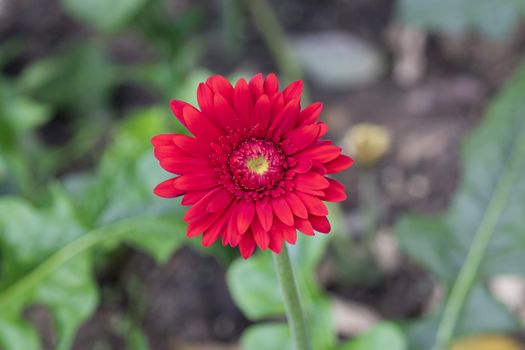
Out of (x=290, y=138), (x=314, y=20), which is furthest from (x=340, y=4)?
(x=290, y=138)

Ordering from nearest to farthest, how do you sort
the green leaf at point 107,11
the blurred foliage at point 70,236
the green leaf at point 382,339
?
the green leaf at point 382,339, the blurred foliage at point 70,236, the green leaf at point 107,11

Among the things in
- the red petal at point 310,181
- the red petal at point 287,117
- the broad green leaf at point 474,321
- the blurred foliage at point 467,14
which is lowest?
the red petal at point 310,181

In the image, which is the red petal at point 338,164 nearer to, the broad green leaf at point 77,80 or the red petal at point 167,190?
the red petal at point 167,190

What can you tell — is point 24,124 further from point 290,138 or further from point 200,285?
point 290,138

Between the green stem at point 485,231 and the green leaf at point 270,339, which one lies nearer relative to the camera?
the green leaf at point 270,339

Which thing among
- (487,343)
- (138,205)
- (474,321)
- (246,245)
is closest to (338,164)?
(246,245)

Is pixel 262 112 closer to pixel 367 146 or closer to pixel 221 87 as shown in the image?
pixel 221 87

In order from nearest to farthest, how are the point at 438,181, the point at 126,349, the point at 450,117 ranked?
the point at 126,349
the point at 438,181
the point at 450,117

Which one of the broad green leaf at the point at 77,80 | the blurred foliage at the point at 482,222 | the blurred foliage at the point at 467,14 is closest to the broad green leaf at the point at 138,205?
the blurred foliage at the point at 482,222
